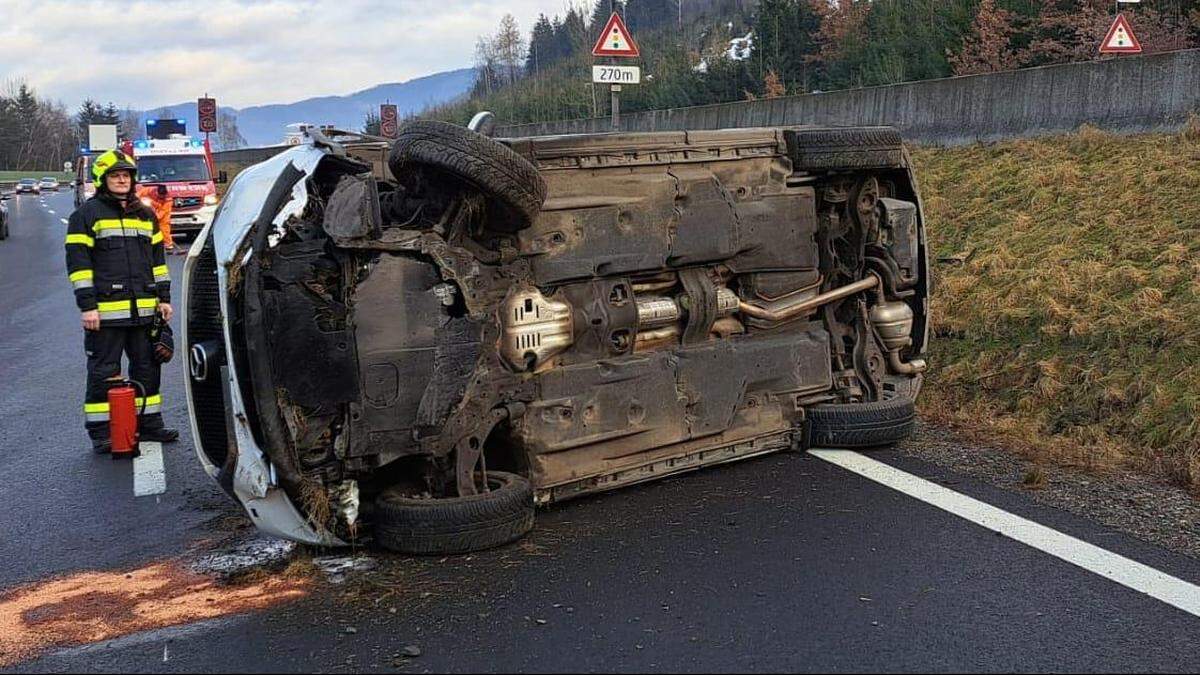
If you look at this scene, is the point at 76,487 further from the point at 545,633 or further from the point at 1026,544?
the point at 1026,544

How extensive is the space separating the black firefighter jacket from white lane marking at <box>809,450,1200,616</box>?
173 inches

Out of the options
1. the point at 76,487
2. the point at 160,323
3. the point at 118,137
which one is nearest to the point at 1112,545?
the point at 76,487

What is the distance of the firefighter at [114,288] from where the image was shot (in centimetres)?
662

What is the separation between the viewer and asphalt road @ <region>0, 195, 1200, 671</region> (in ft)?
11.2

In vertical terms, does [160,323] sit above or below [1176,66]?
below

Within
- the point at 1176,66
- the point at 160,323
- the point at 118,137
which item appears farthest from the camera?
the point at 118,137

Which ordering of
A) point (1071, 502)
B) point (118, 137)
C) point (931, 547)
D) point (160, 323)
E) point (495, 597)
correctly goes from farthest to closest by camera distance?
point (118, 137), point (160, 323), point (1071, 502), point (931, 547), point (495, 597)

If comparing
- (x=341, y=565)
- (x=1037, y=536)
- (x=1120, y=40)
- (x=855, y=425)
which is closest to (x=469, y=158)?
(x=341, y=565)

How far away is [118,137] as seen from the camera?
127ft

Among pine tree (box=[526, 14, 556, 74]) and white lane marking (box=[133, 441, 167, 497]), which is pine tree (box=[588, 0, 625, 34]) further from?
white lane marking (box=[133, 441, 167, 497])

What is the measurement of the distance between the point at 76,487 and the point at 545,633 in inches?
134

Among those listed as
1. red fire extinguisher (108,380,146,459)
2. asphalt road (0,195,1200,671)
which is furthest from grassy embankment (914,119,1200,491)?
red fire extinguisher (108,380,146,459)

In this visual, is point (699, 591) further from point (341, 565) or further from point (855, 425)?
point (855, 425)

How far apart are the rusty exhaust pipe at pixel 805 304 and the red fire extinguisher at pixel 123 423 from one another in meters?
3.70
